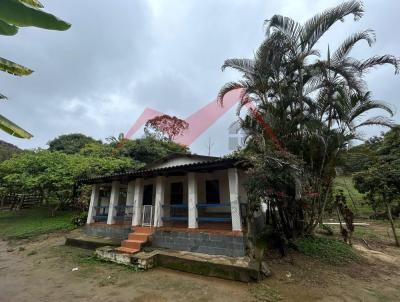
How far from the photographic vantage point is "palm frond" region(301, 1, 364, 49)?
24.9 ft

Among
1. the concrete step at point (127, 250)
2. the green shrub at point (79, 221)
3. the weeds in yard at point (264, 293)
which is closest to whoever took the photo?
the weeds in yard at point (264, 293)

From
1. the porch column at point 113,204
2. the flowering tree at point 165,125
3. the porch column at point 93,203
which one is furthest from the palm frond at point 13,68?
the flowering tree at point 165,125

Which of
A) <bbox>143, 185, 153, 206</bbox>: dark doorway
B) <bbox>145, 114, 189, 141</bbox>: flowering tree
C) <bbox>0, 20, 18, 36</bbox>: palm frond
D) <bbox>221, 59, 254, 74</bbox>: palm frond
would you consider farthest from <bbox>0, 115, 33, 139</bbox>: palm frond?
<bbox>145, 114, 189, 141</bbox>: flowering tree

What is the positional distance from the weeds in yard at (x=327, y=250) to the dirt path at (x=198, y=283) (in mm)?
347

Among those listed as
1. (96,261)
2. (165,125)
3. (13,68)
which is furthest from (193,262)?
(165,125)

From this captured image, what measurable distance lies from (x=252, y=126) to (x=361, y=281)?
570 centimetres

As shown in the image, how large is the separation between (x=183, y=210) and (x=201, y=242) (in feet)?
15.2

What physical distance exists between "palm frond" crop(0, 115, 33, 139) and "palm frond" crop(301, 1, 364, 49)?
9068 millimetres

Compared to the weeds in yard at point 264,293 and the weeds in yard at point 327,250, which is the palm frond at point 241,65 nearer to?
the weeds in yard at point 327,250

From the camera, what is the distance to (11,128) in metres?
3.69

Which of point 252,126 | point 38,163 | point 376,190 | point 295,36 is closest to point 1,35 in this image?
point 252,126

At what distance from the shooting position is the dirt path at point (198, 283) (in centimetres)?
521

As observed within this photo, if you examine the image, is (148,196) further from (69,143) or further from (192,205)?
(69,143)

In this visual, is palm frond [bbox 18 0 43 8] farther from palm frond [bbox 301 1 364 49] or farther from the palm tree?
palm frond [bbox 301 1 364 49]
